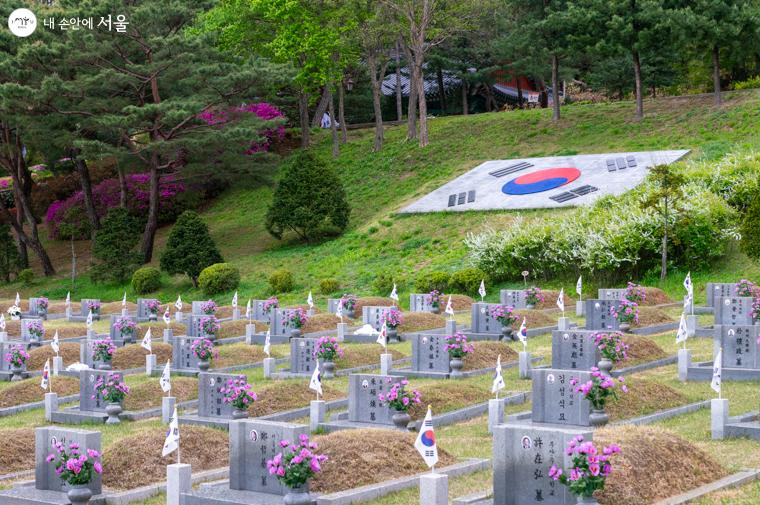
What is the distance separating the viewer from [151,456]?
51.6 feet

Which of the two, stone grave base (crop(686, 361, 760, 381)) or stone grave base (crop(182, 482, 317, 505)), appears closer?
stone grave base (crop(182, 482, 317, 505))

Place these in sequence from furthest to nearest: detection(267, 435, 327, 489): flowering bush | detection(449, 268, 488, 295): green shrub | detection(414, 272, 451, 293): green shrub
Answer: detection(414, 272, 451, 293): green shrub
detection(449, 268, 488, 295): green shrub
detection(267, 435, 327, 489): flowering bush

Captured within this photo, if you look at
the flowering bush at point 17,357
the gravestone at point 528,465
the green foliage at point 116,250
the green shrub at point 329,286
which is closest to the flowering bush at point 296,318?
the flowering bush at point 17,357

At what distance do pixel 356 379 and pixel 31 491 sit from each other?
18.1ft

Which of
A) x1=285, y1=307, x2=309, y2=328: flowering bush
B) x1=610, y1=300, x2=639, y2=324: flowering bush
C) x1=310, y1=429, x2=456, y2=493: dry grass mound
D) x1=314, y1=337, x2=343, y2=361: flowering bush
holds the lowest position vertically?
x1=310, y1=429, x2=456, y2=493: dry grass mound

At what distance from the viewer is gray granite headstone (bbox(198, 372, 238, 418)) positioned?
1950 centimetres

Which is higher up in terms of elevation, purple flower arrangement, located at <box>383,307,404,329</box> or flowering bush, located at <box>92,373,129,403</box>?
purple flower arrangement, located at <box>383,307,404,329</box>

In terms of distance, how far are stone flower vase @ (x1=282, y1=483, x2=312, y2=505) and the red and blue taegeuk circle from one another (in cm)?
3561

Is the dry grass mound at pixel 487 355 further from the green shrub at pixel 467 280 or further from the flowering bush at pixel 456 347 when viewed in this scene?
the green shrub at pixel 467 280

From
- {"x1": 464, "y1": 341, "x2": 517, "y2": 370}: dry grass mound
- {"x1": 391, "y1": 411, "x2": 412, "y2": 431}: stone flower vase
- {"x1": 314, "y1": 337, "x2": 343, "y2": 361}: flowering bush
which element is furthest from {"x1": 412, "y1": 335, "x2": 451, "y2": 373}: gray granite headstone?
{"x1": 391, "y1": 411, "x2": 412, "y2": 431}: stone flower vase

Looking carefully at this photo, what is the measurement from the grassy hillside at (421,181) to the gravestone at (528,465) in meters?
24.1

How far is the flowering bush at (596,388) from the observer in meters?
16.6

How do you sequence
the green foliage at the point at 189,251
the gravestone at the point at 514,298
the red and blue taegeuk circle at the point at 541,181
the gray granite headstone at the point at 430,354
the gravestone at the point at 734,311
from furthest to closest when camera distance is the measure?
the green foliage at the point at 189,251
the red and blue taegeuk circle at the point at 541,181
the gravestone at the point at 514,298
the gravestone at the point at 734,311
the gray granite headstone at the point at 430,354

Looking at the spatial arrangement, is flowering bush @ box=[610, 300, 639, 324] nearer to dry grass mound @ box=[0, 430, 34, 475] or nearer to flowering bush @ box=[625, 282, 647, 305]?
flowering bush @ box=[625, 282, 647, 305]
